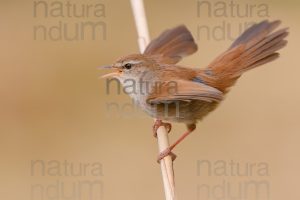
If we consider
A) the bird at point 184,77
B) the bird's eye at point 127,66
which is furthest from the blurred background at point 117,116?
the bird's eye at point 127,66

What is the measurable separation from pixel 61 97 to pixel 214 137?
174 centimetres

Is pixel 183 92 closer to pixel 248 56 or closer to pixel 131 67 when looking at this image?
pixel 131 67

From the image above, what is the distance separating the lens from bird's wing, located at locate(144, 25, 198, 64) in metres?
5.70

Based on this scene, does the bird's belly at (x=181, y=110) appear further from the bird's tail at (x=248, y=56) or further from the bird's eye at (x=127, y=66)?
the bird's eye at (x=127, y=66)

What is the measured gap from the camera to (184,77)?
207 inches

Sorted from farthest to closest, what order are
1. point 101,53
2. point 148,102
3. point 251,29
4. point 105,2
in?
point 105,2 < point 101,53 < point 251,29 < point 148,102

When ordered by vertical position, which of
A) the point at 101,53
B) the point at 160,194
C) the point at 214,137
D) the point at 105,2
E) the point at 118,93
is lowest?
the point at 160,194

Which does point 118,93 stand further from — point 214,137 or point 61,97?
point 214,137

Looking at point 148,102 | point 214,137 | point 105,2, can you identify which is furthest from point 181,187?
point 105,2

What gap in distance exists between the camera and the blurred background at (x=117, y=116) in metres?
7.00

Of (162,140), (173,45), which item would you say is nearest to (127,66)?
(162,140)

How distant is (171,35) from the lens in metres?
5.82

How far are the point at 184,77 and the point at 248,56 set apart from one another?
1.80 feet

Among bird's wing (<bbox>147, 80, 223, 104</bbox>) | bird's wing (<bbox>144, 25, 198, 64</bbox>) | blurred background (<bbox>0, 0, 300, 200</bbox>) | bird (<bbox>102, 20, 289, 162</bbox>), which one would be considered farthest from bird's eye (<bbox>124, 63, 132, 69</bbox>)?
blurred background (<bbox>0, 0, 300, 200</bbox>)
